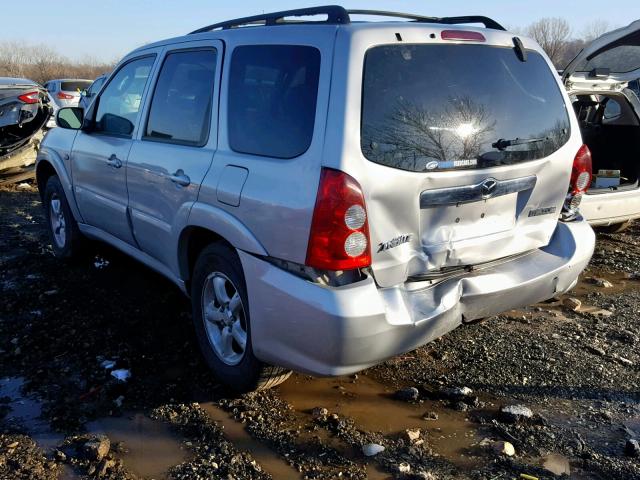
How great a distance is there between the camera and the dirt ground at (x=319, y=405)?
2777mm

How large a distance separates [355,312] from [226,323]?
3.41ft

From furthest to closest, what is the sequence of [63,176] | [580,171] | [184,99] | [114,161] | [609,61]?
[609,61]
[63,176]
[114,161]
[184,99]
[580,171]

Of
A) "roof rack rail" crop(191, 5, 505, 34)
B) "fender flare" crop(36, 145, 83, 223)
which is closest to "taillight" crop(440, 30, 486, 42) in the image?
"roof rack rail" crop(191, 5, 505, 34)

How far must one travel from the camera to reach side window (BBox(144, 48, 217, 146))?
11.3ft

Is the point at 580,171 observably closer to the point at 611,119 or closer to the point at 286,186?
the point at 286,186

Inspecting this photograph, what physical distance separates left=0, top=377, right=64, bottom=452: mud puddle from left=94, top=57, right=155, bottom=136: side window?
179 cm

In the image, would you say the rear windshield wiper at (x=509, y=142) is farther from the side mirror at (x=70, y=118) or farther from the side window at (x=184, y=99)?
the side mirror at (x=70, y=118)

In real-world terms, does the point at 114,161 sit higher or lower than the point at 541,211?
higher

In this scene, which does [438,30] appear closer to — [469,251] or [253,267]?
[469,251]

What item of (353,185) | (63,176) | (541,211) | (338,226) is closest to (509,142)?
(541,211)

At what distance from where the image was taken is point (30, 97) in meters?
9.49

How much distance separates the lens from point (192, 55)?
12.1 feet

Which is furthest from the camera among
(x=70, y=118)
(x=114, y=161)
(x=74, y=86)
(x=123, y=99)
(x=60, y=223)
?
(x=74, y=86)

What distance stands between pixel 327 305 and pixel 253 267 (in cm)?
50
